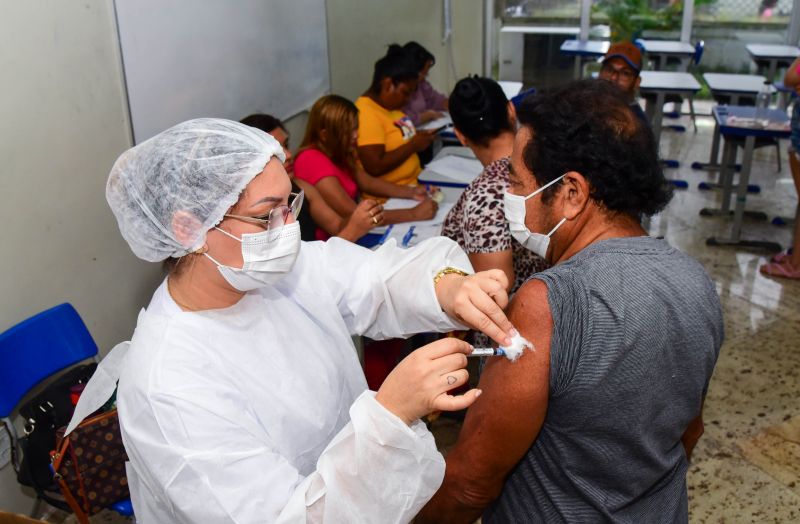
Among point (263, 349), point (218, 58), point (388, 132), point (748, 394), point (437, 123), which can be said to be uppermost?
point (218, 58)

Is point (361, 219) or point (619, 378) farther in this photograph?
point (361, 219)

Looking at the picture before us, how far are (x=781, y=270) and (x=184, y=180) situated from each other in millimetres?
4029

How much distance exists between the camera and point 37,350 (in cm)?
208

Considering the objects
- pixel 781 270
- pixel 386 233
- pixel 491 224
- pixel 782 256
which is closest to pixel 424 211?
pixel 386 233

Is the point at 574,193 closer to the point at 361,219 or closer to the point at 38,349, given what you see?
the point at 361,219

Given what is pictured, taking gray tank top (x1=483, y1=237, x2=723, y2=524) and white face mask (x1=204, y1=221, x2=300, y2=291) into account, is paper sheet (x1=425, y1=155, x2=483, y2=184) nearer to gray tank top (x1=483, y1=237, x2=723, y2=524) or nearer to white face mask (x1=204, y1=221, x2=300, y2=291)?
white face mask (x1=204, y1=221, x2=300, y2=291)

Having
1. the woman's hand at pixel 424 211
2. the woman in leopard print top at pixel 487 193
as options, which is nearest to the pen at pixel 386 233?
the woman's hand at pixel 424 211

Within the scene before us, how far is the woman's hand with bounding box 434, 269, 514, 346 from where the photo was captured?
1.07 metres

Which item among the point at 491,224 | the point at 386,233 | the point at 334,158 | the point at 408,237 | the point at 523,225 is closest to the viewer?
the point at 523,225

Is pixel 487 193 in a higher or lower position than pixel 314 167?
higher

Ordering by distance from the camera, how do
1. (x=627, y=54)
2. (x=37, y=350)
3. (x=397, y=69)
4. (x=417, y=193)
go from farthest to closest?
(x=627, y=54) < (x=397, y=69) < (x=417, y=193) < (x=37, y=350)

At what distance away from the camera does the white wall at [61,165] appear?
2.06 meters

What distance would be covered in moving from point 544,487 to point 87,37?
218 cm

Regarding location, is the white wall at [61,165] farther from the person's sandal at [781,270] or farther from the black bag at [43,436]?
the person's sandal at [781,270]
